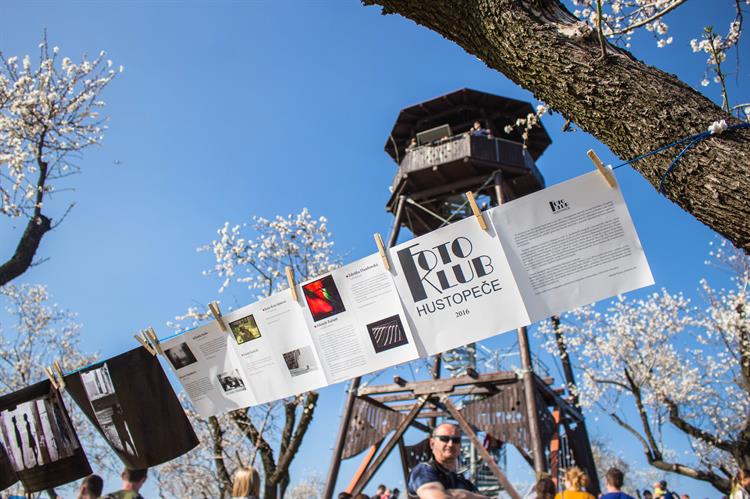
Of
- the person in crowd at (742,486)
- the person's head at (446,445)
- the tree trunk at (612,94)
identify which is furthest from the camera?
the person in crowd at (742,486)

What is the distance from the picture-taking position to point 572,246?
132 inches

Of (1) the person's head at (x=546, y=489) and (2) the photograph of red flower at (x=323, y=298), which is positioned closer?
(2) the photograph of red flower at (x=323, y=298)

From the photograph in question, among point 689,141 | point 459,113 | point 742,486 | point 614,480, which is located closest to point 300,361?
point 689,141

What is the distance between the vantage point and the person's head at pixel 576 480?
17.6 ft

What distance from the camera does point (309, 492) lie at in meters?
56.1

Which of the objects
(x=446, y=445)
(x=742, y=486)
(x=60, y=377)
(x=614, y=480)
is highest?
(x=60, y=377)

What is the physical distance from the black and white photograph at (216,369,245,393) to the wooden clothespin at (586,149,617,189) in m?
2.85

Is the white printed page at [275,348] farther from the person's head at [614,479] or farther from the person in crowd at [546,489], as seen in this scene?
the person's head at [614,479]

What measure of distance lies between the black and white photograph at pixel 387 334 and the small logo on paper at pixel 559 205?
45.8 inches

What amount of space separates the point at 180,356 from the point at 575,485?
3532 mm

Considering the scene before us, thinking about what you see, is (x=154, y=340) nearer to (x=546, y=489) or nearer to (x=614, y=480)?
(x=546, y=489)

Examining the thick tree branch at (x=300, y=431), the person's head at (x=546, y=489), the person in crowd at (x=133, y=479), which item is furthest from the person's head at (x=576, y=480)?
the thick tree branch at (x=300, y=431)

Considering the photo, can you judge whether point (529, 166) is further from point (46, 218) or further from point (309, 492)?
point (309, 492)

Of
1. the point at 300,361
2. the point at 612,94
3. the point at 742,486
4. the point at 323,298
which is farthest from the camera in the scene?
the point at 742,486
